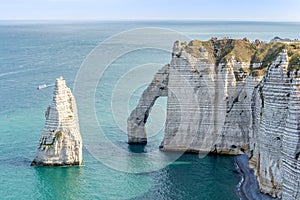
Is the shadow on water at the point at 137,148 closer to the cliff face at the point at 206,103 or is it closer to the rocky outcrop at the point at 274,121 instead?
the cliff face at the point at 206,103

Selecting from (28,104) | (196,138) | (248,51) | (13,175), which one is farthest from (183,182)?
(28,104)

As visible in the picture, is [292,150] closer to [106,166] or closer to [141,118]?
[106,166]

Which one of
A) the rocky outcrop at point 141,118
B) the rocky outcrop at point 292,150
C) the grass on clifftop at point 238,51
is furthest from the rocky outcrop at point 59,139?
the rocky outcrop at point 292,150

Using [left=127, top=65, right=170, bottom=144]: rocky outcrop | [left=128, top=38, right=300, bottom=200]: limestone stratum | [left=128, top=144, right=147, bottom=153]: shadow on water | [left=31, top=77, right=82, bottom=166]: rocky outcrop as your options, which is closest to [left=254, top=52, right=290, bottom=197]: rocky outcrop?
[left=128, top=38, right=300, bottom=200]: limestone stratum

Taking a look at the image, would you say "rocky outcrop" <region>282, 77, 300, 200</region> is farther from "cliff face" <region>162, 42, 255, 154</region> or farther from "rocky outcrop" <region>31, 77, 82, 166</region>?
"rocky outcrop" <region>31, 77, 82, 166</region>

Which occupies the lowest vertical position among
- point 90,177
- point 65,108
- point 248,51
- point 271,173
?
point 90,177

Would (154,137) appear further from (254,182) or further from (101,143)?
(254,182)

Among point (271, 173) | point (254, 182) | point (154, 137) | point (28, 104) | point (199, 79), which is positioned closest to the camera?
point (271, 173)
